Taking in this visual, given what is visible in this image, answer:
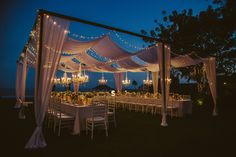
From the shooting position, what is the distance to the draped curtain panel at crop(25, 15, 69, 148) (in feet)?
14.1

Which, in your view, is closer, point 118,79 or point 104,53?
point 104,53

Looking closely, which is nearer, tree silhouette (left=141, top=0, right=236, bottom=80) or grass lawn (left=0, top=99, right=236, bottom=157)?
grass lawn (left=0, top=99, right=236, bottom=157)

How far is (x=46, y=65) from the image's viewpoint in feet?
14.7

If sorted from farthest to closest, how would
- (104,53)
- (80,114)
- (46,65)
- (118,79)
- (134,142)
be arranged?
(118,79) → (104,53) → (80,114) → (134,142) → (46,65)

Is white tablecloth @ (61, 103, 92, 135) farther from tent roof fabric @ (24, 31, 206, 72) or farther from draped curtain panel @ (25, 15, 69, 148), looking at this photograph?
tent roof fabric @ (24, 31, 206, 72)

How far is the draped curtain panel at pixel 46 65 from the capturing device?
4.30 meters

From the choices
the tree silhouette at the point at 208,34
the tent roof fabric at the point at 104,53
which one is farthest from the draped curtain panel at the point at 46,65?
the tree silhouette at the point at 208,34

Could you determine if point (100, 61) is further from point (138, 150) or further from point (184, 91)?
point (184, 91)

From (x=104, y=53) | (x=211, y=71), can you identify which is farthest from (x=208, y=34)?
(x=104, y=53)

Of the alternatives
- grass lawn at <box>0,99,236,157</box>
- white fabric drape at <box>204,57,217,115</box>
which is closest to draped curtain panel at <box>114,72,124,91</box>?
white fabric drape at <box>204,57,217,115</box>

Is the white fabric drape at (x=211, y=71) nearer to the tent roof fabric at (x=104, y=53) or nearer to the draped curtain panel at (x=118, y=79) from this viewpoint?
the tent roof fabric at (x=104, y=53)

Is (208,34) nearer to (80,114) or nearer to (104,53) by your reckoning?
(104,53)

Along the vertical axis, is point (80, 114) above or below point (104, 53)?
below

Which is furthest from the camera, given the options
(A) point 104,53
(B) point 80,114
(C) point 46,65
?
(A) point 104,53
